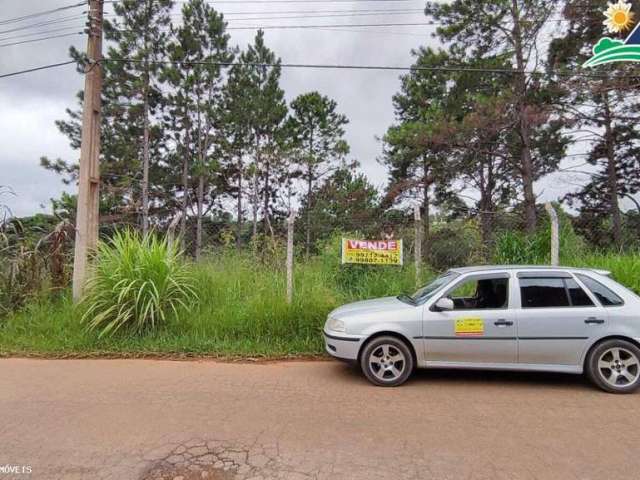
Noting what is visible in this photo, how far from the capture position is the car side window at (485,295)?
4.68 m

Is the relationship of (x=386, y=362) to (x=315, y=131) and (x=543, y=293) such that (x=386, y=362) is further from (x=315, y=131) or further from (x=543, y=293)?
(x=315, y=131)

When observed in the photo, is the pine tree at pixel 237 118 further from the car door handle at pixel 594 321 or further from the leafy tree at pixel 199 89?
the car door handle at pixel 594 321

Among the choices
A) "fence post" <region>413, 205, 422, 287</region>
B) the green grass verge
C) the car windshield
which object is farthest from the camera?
"fence post" <region>413, 205, 422, 287</region>

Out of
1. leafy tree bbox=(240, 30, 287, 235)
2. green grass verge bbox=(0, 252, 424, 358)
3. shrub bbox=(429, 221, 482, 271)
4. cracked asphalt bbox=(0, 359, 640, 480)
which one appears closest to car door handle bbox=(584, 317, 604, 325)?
cracked asphalt bbox=(0, 359, 640, 480)

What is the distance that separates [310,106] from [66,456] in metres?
28.4

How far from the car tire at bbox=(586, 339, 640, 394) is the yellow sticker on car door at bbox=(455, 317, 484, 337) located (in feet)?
4.15

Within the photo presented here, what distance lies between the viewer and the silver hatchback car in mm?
4406

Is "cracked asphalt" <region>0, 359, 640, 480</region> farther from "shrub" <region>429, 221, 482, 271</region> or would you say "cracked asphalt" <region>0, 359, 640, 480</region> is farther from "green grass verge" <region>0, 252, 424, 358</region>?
"shrub" <region>429, 221, 482, 271</region>

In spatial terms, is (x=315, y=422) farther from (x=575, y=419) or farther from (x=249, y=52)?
(x=249, y=52)

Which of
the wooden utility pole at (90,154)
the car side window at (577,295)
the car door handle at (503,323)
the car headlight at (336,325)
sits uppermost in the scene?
the wooden utility pole at (90,154)

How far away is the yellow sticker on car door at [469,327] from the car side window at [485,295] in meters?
0.22

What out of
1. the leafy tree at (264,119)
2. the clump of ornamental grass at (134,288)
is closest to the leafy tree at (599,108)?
the clump of ornamental grass at (134,288)

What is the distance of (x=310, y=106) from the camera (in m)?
28.8

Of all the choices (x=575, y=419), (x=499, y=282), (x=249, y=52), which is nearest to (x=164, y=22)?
(x=249, y=52)
